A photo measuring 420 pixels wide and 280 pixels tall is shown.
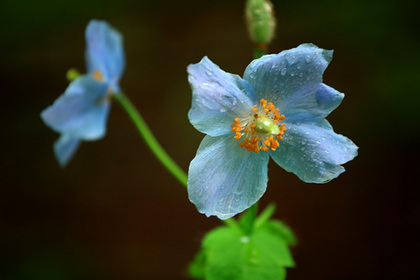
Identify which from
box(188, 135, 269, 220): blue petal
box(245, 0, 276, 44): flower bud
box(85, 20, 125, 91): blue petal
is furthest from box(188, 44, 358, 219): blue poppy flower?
box(85, 20, 125, 91): blue petal

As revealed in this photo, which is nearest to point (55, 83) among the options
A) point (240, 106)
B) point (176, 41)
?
point (176, 41)

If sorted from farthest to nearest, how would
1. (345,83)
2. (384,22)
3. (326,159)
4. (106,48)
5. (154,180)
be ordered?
(154,180), (345,83), (384,22), (106,48), (326,159)

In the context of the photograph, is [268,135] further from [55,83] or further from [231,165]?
[55,83]

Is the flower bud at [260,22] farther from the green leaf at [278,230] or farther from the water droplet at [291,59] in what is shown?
the green leaf at [278,230]

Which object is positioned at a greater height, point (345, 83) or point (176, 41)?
point (176, 41)

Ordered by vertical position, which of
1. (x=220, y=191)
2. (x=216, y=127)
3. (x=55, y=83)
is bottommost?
(x=55, y=83)

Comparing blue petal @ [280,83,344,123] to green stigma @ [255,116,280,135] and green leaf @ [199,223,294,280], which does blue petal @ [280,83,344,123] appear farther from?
green leaf @ [199,223,294,280]
